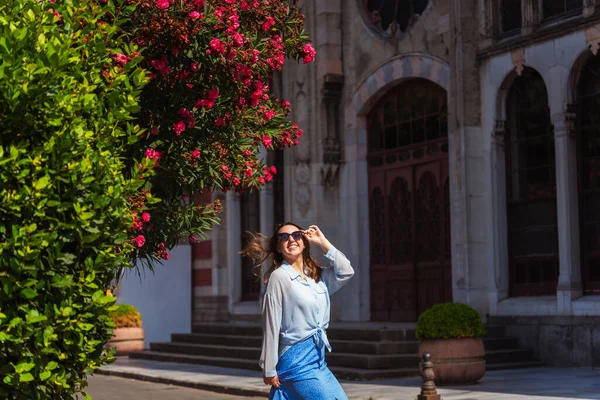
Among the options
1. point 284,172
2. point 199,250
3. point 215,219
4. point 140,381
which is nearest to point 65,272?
point 215,219

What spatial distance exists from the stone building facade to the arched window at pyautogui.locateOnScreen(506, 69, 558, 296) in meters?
0.03

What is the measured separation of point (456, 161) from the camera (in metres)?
20.0

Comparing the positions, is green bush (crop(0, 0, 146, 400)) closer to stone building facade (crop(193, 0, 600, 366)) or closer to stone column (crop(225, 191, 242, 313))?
stone building facade (crop(193, 0, 600, 366))

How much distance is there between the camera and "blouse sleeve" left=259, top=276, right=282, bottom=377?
295 inches

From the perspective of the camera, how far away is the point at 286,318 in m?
7.64

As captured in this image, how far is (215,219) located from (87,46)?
4.21m

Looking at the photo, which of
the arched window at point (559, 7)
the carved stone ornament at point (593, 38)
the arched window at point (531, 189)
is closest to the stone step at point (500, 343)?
the arched window at point (531, 189)

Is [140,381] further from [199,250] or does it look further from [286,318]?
[286,318]

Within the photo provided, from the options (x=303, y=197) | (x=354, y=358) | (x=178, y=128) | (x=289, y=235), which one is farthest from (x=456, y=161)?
(x=289, y=235)

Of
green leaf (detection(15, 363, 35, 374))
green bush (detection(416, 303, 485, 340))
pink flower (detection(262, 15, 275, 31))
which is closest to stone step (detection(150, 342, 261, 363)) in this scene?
green bush (detection(416, 303, 485, 340))

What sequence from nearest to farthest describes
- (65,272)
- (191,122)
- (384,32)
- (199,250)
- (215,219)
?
(65,272) < (191,122) < (215,219) < (384,32) < (199,250)

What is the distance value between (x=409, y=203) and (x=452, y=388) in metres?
7.26

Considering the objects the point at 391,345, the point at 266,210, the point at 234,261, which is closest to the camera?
the point at 391,345

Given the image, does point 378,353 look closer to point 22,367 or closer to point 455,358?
point 455,358
